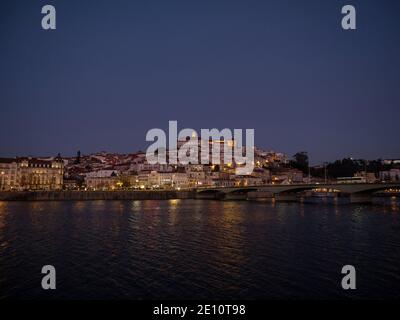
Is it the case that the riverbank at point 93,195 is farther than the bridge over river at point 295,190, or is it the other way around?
the riverbank at point 93,195

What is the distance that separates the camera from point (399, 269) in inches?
729

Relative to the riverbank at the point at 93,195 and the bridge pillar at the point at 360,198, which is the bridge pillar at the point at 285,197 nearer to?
the bridge pillar at the point at 360,198

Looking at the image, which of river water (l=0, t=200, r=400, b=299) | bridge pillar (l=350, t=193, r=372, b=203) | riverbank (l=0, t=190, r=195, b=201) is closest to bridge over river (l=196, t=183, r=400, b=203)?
bridge pillar (l=350, t=193, r=372, b=203)

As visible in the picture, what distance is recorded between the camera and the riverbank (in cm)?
10381

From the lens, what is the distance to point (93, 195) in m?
117

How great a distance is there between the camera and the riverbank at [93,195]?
341ft

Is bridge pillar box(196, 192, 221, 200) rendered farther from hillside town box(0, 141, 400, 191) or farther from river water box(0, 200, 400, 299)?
river water box(0, 200, 400, 299)

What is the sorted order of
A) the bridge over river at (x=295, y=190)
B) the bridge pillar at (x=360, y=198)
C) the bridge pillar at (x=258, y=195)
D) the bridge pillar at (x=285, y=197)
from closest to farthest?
the bridge over river at (x=295, y=190), the bridge pillar at (x=360, y=198), the bridge pillar at (x=285, y=197), the bridge pillar at (x=258, y=195)

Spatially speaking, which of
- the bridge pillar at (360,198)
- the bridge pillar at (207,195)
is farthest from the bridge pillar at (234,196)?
the bridge pillar at (360,198)

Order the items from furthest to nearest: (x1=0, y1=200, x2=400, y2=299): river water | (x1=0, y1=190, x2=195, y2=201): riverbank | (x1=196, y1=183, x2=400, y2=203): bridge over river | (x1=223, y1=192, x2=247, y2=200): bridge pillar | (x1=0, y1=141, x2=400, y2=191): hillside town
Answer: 1. (x1=0, y1=141, x2=400, y2=191): hillside town
2. (x1=223, y1=192, x2=247, y2=200): bridge pillar
3. (x1=0, y1=190, x2=195, y2=201): riverbank
4. (x1=196, y1=183, x2=400, y2=203): bridge over river
5. (x1=0, y1=200, x2=400, y2=299): river water

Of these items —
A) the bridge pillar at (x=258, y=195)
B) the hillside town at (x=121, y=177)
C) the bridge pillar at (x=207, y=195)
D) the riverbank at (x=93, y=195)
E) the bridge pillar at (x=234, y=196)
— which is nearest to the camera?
the riverbank at (x=93, y=195)

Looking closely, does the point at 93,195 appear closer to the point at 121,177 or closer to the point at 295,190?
the point at 121,177

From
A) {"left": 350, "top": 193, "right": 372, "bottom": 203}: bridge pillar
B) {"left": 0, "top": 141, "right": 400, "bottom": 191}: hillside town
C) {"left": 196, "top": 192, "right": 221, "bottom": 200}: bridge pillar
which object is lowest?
{"left": 196, "top": 192, "right": 221, "bottom": 200}: bridge pillar

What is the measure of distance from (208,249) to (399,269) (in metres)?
11.0
